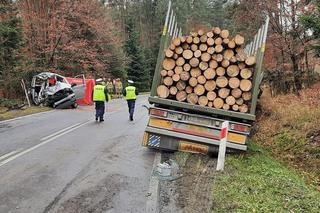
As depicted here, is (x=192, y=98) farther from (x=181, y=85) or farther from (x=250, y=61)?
(x=250, y=61)

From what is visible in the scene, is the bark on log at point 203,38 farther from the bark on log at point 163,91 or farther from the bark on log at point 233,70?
the bark on log at point 163,91

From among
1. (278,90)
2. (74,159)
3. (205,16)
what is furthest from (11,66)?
(205,16)

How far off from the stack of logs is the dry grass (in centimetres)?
181

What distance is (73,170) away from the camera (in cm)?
743

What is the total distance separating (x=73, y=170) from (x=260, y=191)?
3403mm

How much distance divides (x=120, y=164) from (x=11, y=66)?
710 inches

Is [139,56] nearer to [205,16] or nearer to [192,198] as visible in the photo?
[205,16]

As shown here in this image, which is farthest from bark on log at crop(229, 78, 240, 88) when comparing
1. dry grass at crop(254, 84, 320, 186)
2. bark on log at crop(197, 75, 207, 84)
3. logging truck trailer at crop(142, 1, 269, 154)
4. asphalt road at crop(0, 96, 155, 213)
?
asphalt road at crop(0, 96, 155, 213)

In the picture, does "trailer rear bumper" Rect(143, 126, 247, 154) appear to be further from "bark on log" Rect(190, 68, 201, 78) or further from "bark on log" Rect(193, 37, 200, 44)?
"bark on log" Rect(193, 37, 200, 44)

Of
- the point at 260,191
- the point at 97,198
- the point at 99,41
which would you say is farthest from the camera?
the point at 99,41

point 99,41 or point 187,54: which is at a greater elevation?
point 187,54

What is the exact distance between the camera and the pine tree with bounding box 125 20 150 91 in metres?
52.7

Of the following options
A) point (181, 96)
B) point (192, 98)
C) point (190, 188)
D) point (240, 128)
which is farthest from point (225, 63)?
point (190, 188)

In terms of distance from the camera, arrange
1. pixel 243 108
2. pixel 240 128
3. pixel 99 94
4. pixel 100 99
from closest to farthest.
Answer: pixel 240 128, pixel 243 108, pixel 100 99, pixel 99 94
